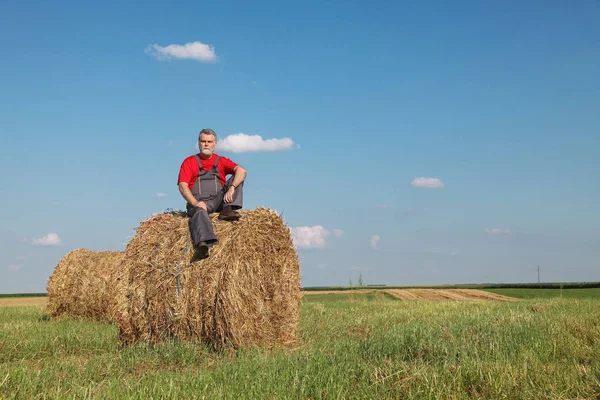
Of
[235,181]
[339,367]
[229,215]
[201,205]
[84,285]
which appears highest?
[235,181]

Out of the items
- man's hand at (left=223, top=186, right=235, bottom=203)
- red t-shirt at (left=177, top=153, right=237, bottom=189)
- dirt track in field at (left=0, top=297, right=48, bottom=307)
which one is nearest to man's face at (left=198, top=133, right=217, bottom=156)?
red t-shirt at (left=177, top=153, right=237, bottom=189)

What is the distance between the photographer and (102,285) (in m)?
14.5

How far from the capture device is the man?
906 centimetres

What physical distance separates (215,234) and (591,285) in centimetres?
3050

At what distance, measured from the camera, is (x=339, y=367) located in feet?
19.3

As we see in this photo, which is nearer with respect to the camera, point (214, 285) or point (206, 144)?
point (214, 285)

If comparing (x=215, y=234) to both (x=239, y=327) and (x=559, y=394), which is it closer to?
(x=239, y=327)

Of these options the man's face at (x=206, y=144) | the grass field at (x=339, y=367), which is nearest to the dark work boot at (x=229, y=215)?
the man's face at (x=206, y=144)

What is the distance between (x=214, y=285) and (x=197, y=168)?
2.16 m

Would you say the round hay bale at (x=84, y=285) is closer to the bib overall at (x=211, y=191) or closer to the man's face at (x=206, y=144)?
the bib overall at (x=211, y=191)

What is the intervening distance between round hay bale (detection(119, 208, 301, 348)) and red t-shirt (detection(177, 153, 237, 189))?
666 millimetres

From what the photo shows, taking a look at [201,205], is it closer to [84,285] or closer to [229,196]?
[229,196]

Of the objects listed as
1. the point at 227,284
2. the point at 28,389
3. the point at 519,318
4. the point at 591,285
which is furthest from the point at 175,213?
the point at 591,285

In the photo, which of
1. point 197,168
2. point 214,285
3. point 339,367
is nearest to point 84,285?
point 197,168
